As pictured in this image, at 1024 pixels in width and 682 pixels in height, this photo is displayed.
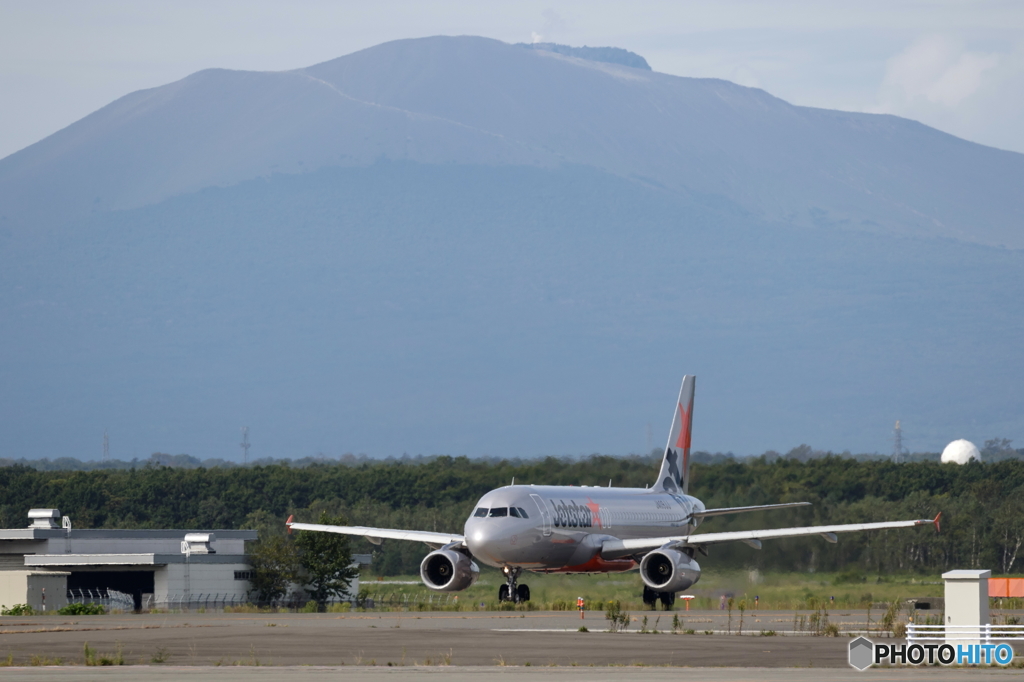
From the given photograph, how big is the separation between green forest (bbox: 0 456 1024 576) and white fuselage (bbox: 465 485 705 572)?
455 cm

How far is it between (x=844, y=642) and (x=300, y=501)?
9037 centimetres

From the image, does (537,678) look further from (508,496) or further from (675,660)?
(508,496)

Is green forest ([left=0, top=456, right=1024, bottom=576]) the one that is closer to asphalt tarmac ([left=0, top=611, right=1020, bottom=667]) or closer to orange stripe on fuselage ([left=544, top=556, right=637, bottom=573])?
orange stripe on fuselage ([left=544, top=556, right=637, bottom=573])

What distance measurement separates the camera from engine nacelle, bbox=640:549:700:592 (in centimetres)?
4734

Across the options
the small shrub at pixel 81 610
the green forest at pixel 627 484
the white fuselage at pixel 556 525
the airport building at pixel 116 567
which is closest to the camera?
the white fuselage at pixel 556 525

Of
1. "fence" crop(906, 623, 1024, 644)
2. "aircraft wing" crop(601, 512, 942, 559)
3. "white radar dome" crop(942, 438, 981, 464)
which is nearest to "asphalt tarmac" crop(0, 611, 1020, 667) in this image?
"fence" crop(906, 623, 1024, 644)

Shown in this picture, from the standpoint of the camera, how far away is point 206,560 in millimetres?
66500

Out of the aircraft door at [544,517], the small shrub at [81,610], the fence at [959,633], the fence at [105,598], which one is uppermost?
the aircraft door at [544,517]

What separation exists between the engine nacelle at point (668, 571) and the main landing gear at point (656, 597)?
1.47 m

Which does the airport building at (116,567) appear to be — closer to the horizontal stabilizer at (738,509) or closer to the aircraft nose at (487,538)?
the horizontal stabilizer at (738,509)

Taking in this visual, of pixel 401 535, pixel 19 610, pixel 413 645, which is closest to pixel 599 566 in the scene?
pixel 401 535

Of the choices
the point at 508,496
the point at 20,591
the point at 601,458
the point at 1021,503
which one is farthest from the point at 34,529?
the point at 1021,503

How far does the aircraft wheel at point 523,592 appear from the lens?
50094 mm

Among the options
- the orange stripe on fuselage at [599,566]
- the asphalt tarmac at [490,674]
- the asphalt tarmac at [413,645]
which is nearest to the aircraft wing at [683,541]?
the orange stripe on fuselage at [599,566]
